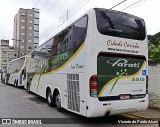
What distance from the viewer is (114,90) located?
7289 mm

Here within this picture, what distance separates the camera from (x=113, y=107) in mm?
7133

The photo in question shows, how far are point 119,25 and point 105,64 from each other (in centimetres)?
146

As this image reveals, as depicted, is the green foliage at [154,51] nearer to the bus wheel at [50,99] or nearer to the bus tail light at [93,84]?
the bus tail light at [93,84]

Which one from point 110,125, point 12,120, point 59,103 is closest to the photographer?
Result: point 110,125

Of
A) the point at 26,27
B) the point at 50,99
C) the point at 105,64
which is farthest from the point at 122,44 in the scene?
the point at 26,27

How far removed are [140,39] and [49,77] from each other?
4.94m

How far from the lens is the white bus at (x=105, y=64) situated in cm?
699

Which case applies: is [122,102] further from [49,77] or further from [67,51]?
[49,77]

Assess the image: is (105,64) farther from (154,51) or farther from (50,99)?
(154,51)

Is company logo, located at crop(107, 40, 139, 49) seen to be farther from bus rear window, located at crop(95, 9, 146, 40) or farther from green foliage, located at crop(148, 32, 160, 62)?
green foliage, located at crop(148, 32, 160, 62)

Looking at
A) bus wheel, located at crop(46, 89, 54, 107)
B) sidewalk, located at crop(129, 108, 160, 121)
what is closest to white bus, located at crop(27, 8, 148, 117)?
sidewalk, located at crop(129, 108, 160, 121)

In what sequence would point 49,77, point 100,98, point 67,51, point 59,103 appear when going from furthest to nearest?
point 49,77
point 59,103
point 67,51
point 100,98

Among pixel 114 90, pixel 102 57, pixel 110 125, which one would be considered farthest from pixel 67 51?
pixel 110 125

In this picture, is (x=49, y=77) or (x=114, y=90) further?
(x=49, y=77)
